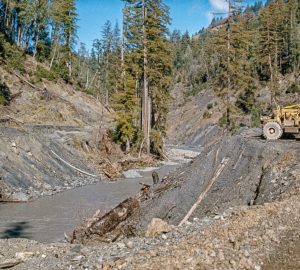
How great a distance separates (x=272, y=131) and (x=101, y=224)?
29.7 feet

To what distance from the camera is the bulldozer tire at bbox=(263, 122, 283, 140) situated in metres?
19.4

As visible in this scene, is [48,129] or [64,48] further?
[64,48]

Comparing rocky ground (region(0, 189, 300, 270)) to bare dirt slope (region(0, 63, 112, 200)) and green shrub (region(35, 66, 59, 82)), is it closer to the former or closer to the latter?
bare dirt slope (region(0, 63, 112, 200))

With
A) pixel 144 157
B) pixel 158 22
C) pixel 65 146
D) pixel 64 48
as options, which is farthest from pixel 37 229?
pixel 64 48

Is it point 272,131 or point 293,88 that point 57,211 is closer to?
point 272,131

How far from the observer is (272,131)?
19500 mm

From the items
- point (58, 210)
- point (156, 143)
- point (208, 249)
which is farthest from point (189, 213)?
point (156, 143)

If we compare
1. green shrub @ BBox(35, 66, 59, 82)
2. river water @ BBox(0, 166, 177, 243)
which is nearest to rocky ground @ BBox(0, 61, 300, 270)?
river water @ BBox(0, 166, 177, 243)

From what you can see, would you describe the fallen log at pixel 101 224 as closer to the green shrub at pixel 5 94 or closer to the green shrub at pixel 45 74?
the green shrub at pixel 5 94

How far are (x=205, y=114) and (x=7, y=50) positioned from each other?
37387 millimetres

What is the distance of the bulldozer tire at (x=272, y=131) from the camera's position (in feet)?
63.5

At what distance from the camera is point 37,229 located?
690 inches

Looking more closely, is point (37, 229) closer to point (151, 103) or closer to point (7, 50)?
point (151, 103)

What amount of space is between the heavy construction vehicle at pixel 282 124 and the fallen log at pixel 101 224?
7.18 m
